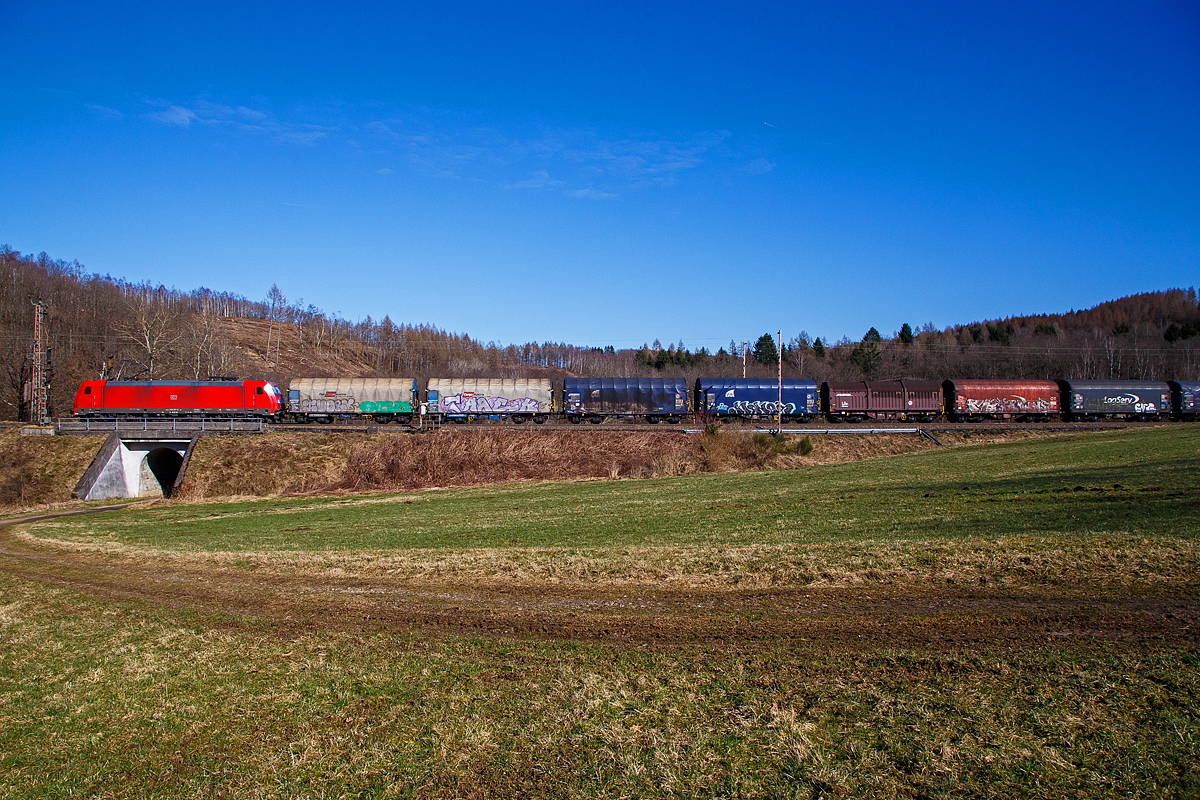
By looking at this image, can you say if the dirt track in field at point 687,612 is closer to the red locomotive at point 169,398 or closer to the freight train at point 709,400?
the freight train at point 709,400

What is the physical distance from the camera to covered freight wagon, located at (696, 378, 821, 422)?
166 ft

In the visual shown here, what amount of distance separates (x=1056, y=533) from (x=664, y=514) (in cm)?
1044

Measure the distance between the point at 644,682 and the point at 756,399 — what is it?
45.2 meters

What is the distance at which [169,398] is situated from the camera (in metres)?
47.5

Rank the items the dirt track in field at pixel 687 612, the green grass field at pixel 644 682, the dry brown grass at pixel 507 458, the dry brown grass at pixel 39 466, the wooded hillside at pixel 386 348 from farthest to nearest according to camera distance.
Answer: the wooded hillside at pixel 386 348
the dry brown grass at pixel 507 458
the dry brown grass at pixel 39 466
the dirt track in field at pixel 687 612
the green grass field at pixel 644 682

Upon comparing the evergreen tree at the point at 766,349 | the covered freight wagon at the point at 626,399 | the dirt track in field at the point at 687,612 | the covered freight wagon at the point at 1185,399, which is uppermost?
the evergreen tree at the point at 766,349

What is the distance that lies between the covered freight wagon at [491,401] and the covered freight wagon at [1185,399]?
51.2 metres

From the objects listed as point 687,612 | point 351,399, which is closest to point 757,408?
point 351,399

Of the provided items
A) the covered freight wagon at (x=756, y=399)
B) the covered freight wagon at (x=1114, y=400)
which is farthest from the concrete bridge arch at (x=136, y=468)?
the covered freight wagon at (x=1114, y=400)

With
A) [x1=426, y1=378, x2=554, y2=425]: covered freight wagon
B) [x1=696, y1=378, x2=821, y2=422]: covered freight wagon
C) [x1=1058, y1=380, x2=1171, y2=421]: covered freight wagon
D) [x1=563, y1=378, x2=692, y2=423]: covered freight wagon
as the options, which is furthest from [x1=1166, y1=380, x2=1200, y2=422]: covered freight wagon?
[x1=426, y1=378, x2=554, y2=425]: covered freight wagon

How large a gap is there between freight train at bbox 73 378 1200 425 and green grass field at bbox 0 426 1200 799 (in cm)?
3511

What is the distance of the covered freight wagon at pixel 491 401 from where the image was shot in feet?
165

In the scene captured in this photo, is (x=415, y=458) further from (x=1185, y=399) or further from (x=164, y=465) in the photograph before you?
(x=1185, y=399)

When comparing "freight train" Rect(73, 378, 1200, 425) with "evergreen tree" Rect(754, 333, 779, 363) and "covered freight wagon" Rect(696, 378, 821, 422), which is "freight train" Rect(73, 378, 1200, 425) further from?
"evergreen tree" Rect(754, 333, 779, 363)
